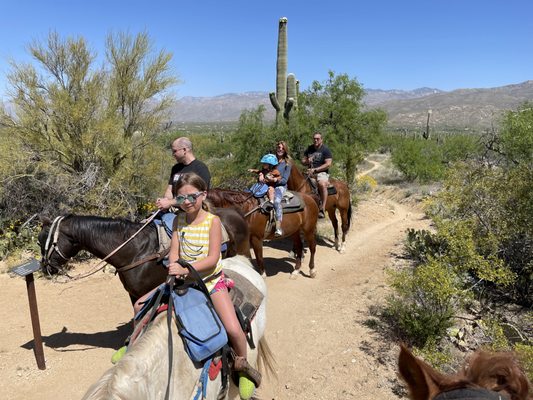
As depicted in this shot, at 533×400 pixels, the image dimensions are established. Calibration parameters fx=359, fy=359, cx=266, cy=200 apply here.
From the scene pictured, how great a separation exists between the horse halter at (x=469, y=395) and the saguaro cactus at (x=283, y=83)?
47.9 ft

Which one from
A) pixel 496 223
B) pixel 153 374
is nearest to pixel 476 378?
pixel 153 374

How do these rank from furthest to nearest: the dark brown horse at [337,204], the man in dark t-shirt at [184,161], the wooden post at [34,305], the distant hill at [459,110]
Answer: the distant hill at [459,110]
the dark brown horse at [337,204]
the man in dark t-shirt at [184,161]
the wooden post at [34,305]

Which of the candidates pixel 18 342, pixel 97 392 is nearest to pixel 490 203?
pixel 97 392

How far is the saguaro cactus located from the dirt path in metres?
8.48

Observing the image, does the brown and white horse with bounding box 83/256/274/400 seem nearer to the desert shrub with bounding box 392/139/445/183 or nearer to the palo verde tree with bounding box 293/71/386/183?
the palo verde tree with bounding box 293/71/386/183

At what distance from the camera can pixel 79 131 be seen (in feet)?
29.8

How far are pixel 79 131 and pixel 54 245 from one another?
580 cm

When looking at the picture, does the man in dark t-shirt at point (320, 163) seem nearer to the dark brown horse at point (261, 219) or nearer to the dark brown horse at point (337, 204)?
the dark brown horse at point (337, 204)

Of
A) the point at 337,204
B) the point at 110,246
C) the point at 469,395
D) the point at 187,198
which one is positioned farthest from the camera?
the point at 337,204

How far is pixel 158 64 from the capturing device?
10.2m

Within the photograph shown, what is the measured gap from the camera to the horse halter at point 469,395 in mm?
1118

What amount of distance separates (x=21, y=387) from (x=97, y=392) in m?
3.52

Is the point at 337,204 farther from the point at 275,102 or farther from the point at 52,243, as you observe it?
the point at 275,102

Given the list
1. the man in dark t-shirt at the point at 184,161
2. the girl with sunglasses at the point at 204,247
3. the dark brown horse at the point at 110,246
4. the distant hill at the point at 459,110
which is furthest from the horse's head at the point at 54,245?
the distant hill at the point at 459,110
